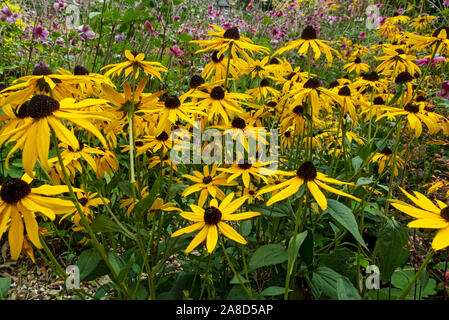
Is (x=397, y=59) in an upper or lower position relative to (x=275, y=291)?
upper

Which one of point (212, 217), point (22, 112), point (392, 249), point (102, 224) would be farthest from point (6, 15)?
point (392, 249)

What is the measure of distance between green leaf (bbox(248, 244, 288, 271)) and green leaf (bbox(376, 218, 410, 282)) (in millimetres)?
245

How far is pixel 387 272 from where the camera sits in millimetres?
851

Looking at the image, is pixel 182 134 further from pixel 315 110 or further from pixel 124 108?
pixel 315 110

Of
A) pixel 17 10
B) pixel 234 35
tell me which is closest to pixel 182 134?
pixel 234 35

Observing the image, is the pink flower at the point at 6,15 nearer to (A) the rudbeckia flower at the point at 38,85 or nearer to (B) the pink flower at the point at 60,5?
(B) the pink flower at the point at 60,5

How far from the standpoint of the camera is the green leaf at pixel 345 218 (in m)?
0.80

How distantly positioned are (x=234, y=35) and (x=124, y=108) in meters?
0.48

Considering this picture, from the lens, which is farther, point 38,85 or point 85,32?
point 85,32

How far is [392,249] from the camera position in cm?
85

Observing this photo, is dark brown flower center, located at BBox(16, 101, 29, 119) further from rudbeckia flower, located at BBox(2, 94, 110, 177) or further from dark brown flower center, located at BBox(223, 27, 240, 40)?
dark brown flower center, located at BBox(223, 27, 240, 40)

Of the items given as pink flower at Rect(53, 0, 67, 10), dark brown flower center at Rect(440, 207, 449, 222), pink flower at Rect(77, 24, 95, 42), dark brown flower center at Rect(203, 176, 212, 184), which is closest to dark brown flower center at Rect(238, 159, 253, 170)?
dark brown flower center at Rect(203, 176, 212, 184)

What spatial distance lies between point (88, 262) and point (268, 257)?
48cm

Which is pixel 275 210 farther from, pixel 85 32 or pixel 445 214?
pixel 85 32
